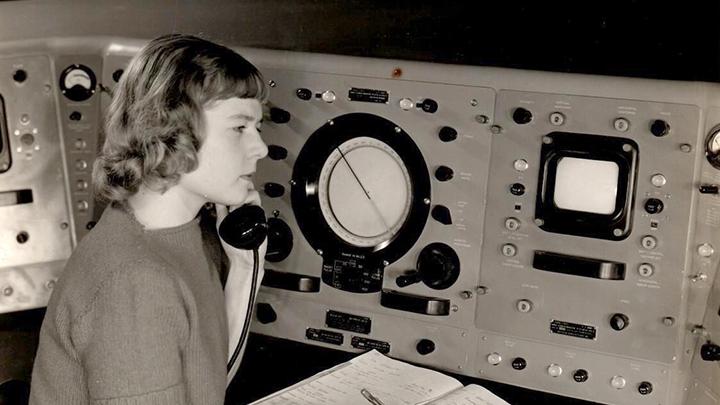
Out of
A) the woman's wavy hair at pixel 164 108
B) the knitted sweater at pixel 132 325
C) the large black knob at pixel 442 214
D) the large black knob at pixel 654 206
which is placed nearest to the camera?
the knitted sweater at pixel 132 325

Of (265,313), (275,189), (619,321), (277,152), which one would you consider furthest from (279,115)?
(619,321)

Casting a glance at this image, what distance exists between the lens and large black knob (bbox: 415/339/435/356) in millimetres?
2131

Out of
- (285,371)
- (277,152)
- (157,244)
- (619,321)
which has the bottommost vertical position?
(285,371)

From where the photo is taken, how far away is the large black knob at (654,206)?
1875 mm

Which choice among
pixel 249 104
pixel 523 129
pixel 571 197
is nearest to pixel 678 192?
pixel 571 197

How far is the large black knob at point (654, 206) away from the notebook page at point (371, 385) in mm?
590

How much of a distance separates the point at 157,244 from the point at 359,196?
0.59 metres

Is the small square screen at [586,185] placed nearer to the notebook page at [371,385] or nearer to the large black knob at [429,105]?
the large black knob at [429,105]

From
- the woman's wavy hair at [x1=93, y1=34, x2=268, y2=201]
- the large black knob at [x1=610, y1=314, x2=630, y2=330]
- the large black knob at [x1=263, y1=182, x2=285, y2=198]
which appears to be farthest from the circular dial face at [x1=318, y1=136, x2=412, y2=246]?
the large black knob at [x1=610, y1=314, x2=630, y2=330]

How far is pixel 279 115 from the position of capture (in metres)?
2.25

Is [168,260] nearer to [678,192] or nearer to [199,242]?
[199,242]

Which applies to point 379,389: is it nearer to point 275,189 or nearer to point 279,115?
point 275,189

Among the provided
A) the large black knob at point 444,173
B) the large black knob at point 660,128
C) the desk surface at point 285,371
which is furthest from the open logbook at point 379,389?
the large black knob at point 660,128

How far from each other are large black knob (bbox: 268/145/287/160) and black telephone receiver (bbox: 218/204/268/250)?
0.23m
